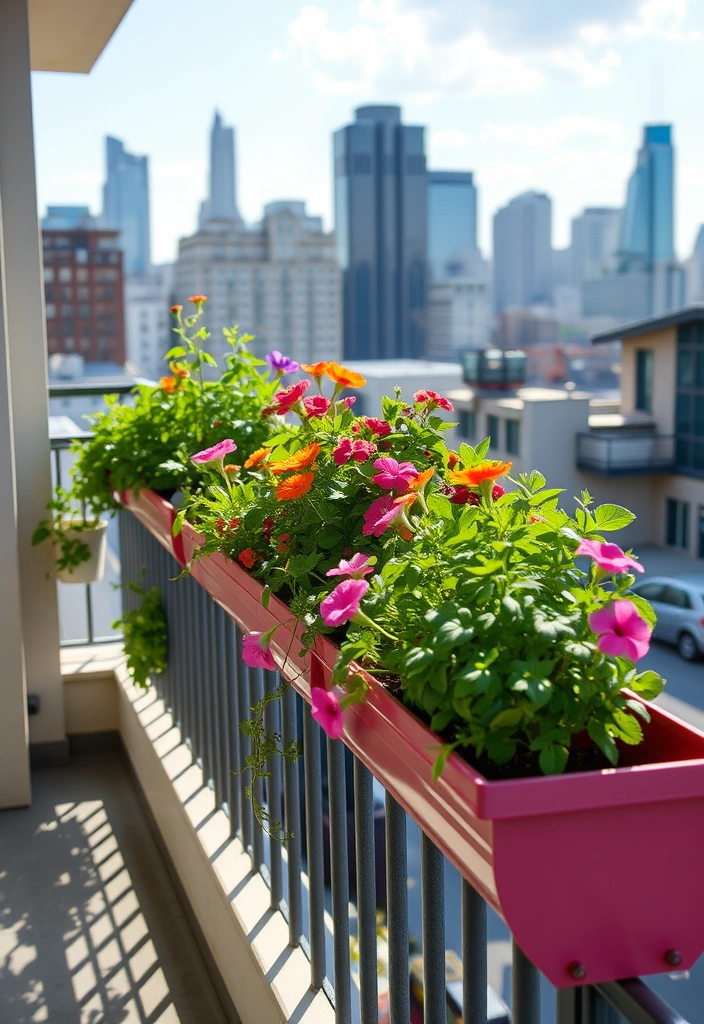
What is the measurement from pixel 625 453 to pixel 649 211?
4741 centimetres

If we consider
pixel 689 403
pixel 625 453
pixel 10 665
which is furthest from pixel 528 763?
pixel 625 453

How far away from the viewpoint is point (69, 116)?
58.4 meters

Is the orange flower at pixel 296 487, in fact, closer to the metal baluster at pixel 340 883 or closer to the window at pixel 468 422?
the metal baluster at pixel 340 883

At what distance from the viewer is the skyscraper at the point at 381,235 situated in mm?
46438

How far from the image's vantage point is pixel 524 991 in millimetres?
781

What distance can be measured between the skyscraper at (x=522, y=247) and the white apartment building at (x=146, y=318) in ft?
60.6

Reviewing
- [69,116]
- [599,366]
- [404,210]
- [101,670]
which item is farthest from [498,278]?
[101,670]

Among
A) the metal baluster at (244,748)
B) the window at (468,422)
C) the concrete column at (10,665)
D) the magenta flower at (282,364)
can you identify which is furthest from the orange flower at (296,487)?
the window at (468,422)

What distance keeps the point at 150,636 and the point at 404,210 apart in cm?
4965

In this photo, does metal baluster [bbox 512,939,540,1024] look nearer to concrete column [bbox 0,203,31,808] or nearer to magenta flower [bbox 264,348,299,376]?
magenta flower [bbox 264,348,299,376]

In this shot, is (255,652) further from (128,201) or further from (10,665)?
(128,201)

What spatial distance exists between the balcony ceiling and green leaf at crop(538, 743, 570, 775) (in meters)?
2.80

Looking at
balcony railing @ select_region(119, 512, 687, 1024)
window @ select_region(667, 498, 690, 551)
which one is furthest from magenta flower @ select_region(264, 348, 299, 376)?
window @ select_region(667, 498, 690, 551)

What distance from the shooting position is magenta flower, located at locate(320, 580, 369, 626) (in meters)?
0.87
